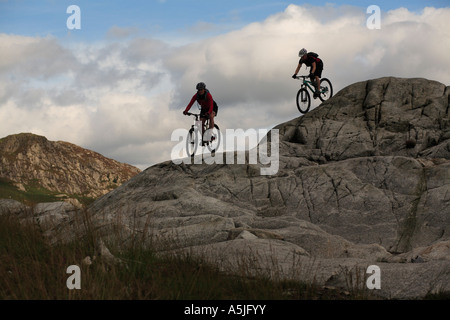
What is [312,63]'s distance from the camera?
30016 millimetres

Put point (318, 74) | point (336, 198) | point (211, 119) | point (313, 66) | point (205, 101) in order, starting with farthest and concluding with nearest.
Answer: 1. point (318, 74)
2. point (313, 66)
3. point (211, 119)
4. point (205, 101)
5. point (336, 198)

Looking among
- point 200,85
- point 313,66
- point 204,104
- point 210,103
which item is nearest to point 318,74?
point 313,66

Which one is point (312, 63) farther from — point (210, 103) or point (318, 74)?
point (210, 103)

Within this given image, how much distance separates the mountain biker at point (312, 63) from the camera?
98.0ft

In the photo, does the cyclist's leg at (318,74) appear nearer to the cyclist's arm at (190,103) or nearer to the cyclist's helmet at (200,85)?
the cyclist's helmet at (200,85)

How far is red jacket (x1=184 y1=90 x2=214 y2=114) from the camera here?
26.2 metres

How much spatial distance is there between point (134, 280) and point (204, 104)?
19100 mm

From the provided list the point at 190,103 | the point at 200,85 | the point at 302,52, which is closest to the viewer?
the point at 200,85

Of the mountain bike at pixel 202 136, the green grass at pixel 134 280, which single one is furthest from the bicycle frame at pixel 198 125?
the green grass at pixel 134 280

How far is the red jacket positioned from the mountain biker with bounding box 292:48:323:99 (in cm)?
698

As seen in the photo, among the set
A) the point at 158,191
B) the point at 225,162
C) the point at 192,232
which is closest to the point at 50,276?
the point at 192,232

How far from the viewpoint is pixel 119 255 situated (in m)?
9.09

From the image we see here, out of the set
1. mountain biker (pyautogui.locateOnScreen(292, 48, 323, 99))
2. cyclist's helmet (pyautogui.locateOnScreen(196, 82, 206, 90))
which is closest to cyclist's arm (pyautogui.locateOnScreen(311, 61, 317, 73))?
mountain biker (pyautogui.locateOnScreen(292, 48, 323, 99))
